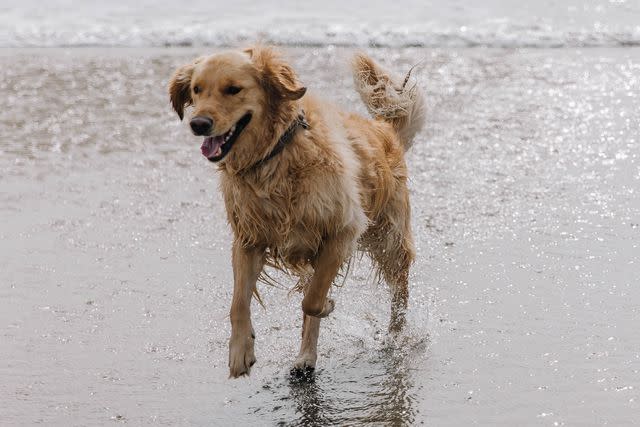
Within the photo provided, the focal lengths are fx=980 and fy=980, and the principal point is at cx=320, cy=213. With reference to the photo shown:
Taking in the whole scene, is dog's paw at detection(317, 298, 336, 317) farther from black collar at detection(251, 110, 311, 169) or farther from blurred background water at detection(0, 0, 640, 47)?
blurred background water at detection(0, 0, 640, 47)

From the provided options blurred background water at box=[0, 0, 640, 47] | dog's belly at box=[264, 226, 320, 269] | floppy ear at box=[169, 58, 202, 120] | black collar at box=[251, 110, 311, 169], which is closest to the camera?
black collar at box=[251, 110, 311, 169]

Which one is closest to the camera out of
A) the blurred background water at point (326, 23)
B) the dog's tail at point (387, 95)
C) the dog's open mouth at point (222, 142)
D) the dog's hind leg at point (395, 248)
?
the dog's open mouth at point (222, 142)

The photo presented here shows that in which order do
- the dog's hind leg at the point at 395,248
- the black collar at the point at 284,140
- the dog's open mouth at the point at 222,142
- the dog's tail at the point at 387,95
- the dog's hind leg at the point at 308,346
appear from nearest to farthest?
1. the dog's open mouth at the point at 222,142
2. the black collar at the point at 284,140
3. the dog's hind leg at the point at 308,346
4. the dog's hind leg at the point at 395,248
5. the dog's tail at the point at 387,95

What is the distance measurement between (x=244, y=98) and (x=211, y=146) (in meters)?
0.24

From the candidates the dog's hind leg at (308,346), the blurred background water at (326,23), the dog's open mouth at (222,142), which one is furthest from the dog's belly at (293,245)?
the blurred background water at (326,23)

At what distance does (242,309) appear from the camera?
4.09 m

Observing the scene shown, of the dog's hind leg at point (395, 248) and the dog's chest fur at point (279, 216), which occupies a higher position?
the dog's chest fur at point (279, 216)

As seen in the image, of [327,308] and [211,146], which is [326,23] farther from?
[211,146]

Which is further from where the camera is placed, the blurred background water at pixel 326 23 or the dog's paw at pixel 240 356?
the blurred background water at pixel 326 23

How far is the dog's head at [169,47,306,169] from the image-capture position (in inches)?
152

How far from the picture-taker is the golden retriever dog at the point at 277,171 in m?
3.92

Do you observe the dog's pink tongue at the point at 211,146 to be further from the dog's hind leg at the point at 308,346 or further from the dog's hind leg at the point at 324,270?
the dog's hind leg at the point at 308,346

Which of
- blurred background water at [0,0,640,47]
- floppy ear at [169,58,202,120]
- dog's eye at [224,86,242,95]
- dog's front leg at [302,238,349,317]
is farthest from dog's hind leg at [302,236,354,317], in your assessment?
blurred background water at [0,0,640,47]

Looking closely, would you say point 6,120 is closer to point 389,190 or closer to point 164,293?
point 164,293
